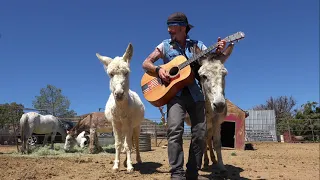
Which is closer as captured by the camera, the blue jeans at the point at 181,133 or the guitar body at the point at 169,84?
the blue jeans at the point at 181,133

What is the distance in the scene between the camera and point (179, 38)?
4344 mm

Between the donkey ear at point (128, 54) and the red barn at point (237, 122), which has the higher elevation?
the donkey ear at point (128, 54)

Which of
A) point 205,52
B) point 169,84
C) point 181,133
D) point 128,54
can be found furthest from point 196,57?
point 128,54

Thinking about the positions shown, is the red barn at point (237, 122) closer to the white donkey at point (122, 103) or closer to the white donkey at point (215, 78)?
the white donkey at point (122, 103)

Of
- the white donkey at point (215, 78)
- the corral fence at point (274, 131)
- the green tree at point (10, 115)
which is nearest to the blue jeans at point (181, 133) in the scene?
the white donkey at point (215, 78)

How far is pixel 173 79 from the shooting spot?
154 inches

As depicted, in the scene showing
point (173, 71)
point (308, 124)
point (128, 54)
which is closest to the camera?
point (173, 71)

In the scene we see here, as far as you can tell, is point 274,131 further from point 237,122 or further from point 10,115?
point 10,115

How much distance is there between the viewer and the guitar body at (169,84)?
3.82 metres

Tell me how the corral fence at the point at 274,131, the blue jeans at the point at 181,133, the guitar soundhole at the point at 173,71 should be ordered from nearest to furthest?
the blue jeans at the point at 181,133
the guitar soundhole at the point at 173,71
the corral fence at the point at 274,131

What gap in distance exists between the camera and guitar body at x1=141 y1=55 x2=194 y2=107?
3824mm

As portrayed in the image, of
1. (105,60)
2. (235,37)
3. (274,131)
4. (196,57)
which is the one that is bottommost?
(274,131)

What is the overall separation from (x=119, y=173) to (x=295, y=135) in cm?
2289

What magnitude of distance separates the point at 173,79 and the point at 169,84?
9 centimetres
